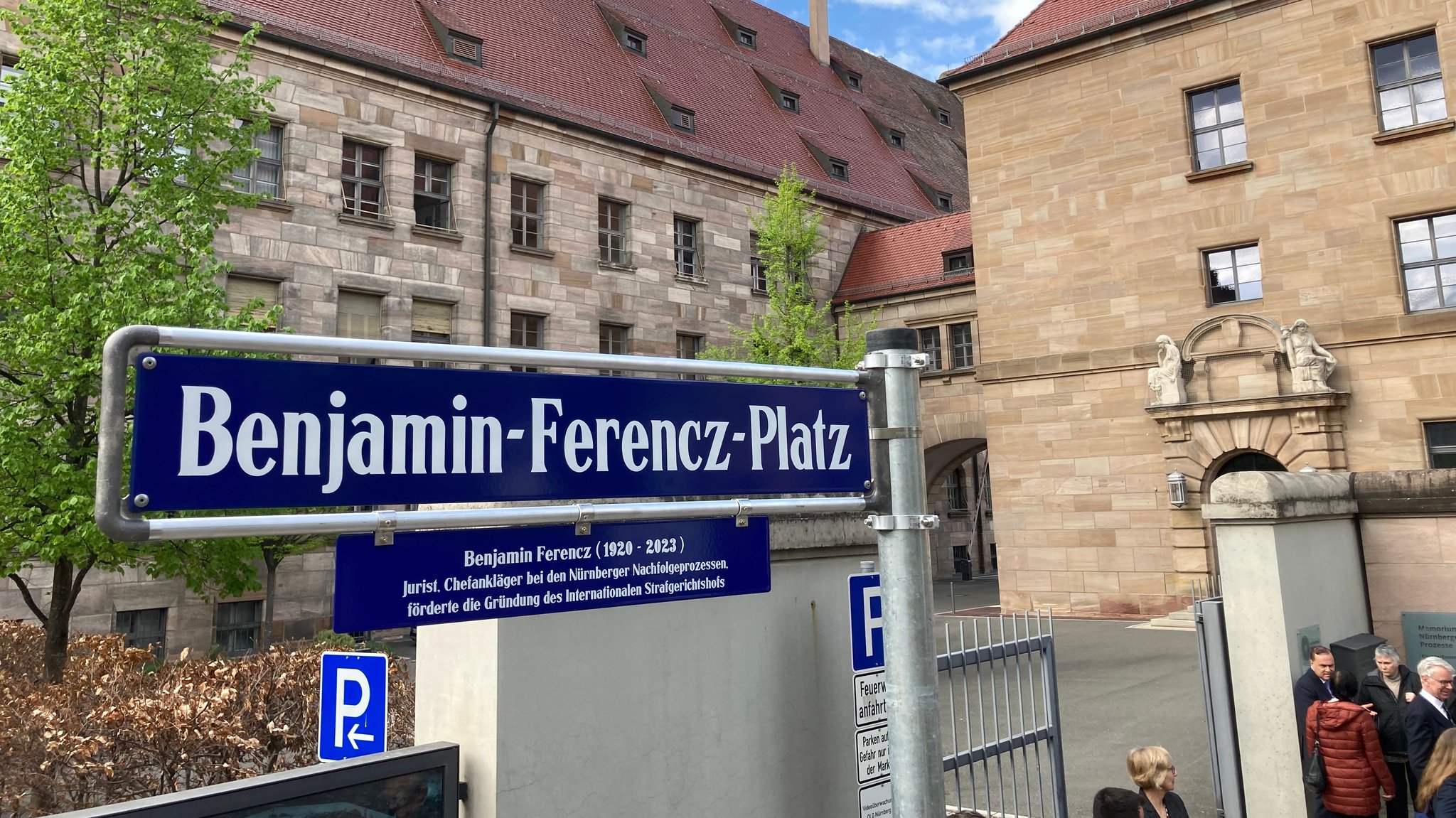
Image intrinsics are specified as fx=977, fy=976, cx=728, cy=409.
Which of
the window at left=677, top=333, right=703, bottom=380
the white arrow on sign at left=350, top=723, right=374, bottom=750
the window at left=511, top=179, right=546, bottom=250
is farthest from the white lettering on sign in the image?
the window at left=677, top=333, right=703, bottom=380

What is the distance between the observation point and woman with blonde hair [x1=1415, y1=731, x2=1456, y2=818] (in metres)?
5.07

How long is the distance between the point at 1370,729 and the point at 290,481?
693 centimetres

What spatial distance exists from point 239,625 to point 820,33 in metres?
33.1

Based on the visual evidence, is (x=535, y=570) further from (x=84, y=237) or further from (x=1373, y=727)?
(x=84, y=237)

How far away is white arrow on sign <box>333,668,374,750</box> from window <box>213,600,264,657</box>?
17.0 m

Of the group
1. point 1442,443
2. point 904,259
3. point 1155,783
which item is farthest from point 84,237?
point 904,259

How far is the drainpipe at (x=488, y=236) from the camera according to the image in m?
23.8

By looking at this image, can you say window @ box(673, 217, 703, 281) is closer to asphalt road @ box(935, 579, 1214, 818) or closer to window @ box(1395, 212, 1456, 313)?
asphalt road @ box(935, 579, 1214, 818)

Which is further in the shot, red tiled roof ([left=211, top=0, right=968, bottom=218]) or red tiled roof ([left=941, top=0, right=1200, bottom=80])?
red tiled roof ([left=211, top=0, right=968, bottom=218])

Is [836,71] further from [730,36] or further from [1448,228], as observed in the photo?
[1448,228]

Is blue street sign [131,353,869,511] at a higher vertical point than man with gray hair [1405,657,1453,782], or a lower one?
higher

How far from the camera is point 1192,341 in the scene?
1945 centimetres

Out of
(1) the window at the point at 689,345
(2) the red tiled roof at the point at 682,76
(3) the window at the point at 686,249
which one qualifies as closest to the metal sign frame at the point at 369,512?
(2) the red tiled roof at the point at 682,76

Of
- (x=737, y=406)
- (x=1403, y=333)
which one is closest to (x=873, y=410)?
(x=737, y=406)
